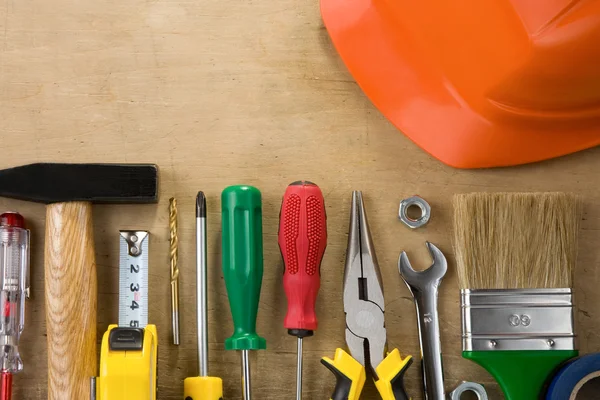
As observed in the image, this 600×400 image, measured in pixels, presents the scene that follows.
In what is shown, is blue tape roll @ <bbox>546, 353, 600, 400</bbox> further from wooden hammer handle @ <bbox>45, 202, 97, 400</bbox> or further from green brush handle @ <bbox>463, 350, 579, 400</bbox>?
wooden hammer handle @ <bbox>45, 202, 97, 400</bbox>

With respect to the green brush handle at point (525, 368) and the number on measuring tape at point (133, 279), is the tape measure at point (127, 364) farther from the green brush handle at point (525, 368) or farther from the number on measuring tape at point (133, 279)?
the green brush handle at point (525, 368)

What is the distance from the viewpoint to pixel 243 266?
117cm

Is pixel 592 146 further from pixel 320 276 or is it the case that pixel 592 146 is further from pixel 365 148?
pixel 320 276

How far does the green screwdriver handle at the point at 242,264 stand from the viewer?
1164mm

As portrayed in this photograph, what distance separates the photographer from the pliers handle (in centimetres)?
115

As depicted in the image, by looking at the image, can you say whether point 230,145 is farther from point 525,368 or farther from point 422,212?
point 525,368

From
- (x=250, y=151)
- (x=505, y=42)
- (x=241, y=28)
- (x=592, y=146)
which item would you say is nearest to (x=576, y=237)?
(x=592, y=146)

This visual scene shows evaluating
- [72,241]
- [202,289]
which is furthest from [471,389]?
[72,241]

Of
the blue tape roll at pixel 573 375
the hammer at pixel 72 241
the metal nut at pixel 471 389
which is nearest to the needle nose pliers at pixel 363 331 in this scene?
the metal nut at pixel 471 389

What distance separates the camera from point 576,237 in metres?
1.22

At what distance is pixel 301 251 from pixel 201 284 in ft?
0.57

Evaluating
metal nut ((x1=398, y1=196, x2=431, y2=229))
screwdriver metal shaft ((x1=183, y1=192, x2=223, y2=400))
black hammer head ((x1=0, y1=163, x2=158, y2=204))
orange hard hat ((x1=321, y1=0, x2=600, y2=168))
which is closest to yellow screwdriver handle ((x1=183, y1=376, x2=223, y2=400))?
screwdriver metal shaft ((x1=183, y1=192, x2=223, y2=400))

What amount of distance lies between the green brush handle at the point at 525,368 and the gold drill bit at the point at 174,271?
49cm

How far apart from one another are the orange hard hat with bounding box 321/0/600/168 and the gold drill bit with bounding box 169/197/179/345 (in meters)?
0.39
